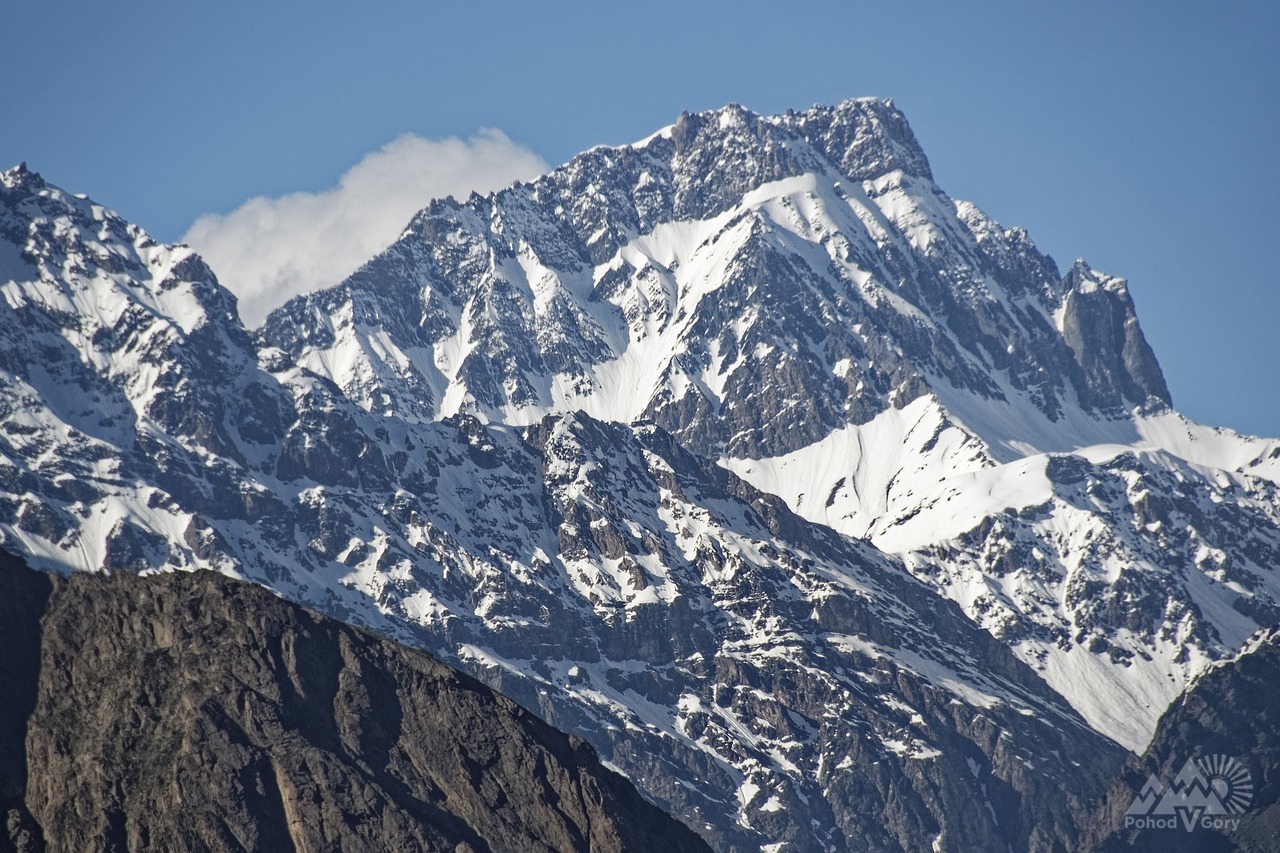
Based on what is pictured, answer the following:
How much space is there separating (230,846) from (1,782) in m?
18.7

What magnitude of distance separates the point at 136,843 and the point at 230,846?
728 centimetres

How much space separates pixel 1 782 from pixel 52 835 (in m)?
7.10

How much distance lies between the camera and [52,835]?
196 metres

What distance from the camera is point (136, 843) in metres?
199

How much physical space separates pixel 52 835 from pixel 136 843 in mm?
6691

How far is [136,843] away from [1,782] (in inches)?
462

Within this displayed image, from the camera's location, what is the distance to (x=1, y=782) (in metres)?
200
